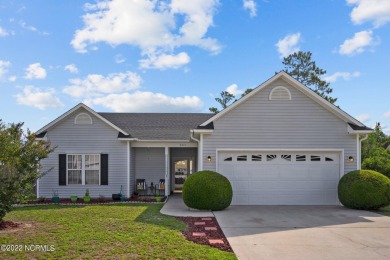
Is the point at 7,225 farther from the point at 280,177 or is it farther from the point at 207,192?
the point at 280,177

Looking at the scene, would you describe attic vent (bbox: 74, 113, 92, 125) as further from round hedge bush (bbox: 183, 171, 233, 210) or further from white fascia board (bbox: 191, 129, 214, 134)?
round hedge bush (bbox: 183, 171, 233, 210)

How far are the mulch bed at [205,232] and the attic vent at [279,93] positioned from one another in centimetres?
598

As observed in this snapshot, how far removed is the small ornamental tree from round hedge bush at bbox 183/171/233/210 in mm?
5051

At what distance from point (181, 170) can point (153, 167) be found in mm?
2674

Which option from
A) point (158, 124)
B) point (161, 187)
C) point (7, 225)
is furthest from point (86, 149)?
point (7, 225)

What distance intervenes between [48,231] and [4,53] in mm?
6687

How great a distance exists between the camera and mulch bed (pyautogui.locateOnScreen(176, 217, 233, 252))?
24.4ft

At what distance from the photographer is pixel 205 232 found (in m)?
8.72

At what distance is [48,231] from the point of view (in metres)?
8.69

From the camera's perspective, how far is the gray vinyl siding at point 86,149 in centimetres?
1642

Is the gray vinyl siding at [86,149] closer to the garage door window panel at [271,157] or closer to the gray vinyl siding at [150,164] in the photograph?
the gray vinyl siding at [150,164]

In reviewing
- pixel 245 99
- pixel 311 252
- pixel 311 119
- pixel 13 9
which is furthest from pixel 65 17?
pixel 311 252

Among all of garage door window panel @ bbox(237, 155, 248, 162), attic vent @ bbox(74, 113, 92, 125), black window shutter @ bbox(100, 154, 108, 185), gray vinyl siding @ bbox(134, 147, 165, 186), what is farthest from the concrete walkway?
attic vent @ bbox(74, 113, 92, 125)

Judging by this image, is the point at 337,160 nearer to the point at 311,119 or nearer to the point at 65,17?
the point at 311,119
